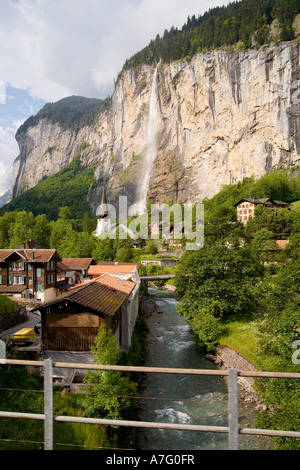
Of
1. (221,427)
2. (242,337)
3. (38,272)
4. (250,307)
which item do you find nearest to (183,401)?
(242,337)

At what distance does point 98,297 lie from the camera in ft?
45.2

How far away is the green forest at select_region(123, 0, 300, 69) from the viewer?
72875 mm

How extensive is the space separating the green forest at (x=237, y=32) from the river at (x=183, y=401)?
3128 inches

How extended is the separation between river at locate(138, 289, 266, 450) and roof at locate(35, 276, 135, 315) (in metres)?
4.07

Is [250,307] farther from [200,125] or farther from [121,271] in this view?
[200,125]

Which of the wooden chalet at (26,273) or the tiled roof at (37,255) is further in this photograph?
the wooden chalet at (26,273)

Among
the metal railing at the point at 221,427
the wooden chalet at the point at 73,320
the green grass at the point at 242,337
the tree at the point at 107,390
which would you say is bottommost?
the green grass at the point at 242,337

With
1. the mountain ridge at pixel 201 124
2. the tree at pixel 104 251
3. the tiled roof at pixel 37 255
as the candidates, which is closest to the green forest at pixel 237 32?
the mountain ridge at pixel 201 124

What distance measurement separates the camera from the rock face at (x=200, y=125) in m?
67.6

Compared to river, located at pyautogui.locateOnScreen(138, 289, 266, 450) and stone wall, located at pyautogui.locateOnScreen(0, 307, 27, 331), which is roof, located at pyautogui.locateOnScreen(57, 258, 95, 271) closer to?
stone wall, located at pyautogui.locateOnScreen(0, 307, 27, 331)

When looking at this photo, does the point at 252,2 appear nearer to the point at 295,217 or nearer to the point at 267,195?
the point at 267,195

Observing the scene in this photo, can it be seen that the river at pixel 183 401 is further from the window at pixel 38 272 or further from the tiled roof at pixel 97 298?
the window at pixel 38 272

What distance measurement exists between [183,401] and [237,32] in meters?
96.2

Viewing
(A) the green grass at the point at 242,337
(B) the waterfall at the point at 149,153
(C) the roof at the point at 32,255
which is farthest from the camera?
(B) the waterfall at the point at 149,153
